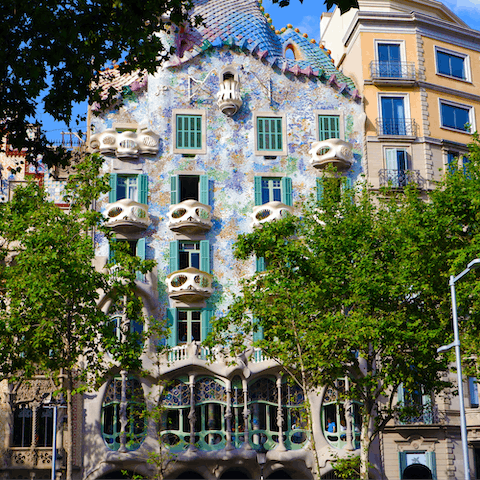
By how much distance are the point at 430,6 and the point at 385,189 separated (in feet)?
56.2

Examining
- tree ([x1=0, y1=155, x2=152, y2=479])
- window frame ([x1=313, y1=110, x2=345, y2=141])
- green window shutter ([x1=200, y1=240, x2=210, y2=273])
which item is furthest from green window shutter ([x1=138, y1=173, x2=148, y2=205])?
tree ([x1=0, y1=155, x2=152, y2=479])

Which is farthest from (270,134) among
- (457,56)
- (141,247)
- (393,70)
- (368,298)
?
(368,298)

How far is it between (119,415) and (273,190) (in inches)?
474

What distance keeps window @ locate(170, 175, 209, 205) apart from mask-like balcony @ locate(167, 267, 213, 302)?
11.4ft

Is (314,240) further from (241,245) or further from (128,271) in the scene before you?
(128,271)

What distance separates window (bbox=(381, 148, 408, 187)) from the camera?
38062 mm

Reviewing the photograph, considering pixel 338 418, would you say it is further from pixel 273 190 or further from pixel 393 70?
pixel 393 70

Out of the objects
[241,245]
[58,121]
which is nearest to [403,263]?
[241,245]

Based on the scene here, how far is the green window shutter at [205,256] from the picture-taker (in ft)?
117

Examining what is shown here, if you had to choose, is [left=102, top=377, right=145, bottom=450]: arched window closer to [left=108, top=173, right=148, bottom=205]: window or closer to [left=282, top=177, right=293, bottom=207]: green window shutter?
[left=108, top=173, right=148, bottom=205]: window

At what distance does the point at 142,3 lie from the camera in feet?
50.9

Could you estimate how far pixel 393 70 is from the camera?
132 feet

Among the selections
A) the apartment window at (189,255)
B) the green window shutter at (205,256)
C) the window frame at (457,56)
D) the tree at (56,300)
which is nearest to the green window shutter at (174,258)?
the apartment window at (189,255)

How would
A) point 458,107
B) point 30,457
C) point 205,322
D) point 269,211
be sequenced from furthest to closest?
point 458,107 → point 269,211 → point 205,322 → point 30,457
